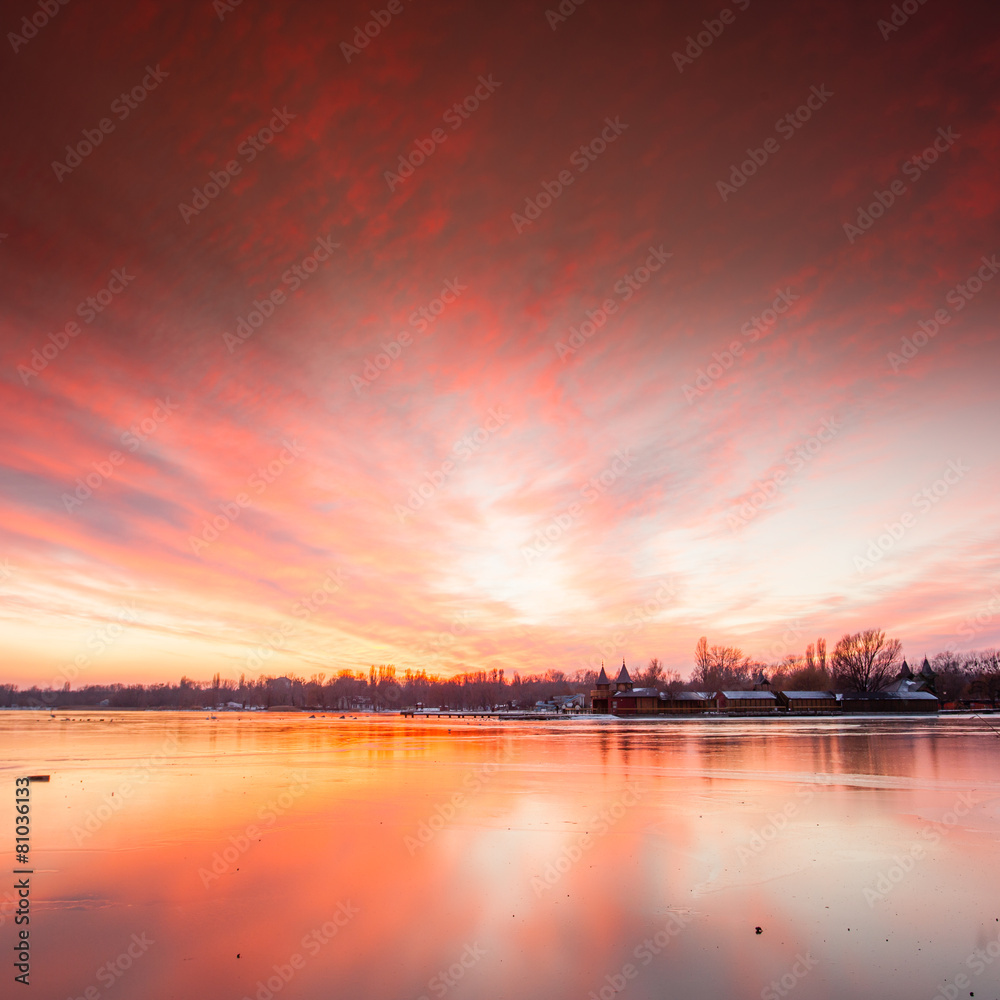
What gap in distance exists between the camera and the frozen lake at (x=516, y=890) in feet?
28.9

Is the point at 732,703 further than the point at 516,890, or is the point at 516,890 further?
the point at 732,703

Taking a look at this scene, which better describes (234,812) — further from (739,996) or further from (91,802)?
(739,996)

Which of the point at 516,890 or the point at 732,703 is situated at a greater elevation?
the point at 516,890

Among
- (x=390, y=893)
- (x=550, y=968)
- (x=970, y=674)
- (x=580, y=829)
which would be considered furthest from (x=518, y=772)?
(x=970, y=674)

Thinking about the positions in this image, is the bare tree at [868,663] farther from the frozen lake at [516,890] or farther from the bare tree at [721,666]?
the frozen lake at [516,890]

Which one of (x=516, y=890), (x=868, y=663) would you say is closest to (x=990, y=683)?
(x=868, y=663)

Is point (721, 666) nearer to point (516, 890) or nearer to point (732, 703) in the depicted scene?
point (732, 703)

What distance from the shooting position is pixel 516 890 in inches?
475

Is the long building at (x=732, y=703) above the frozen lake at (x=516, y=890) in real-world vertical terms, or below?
below

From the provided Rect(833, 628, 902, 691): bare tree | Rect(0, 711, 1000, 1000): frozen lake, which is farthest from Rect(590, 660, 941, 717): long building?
Rect(0, 711, 1000, 1000): frozen lake

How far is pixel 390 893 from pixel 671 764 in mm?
22301

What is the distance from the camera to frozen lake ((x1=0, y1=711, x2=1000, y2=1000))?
8820mm

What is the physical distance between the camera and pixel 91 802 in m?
20.9

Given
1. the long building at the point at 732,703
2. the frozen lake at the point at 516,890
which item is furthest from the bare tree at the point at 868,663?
the frozen lake at the point at 516,890
